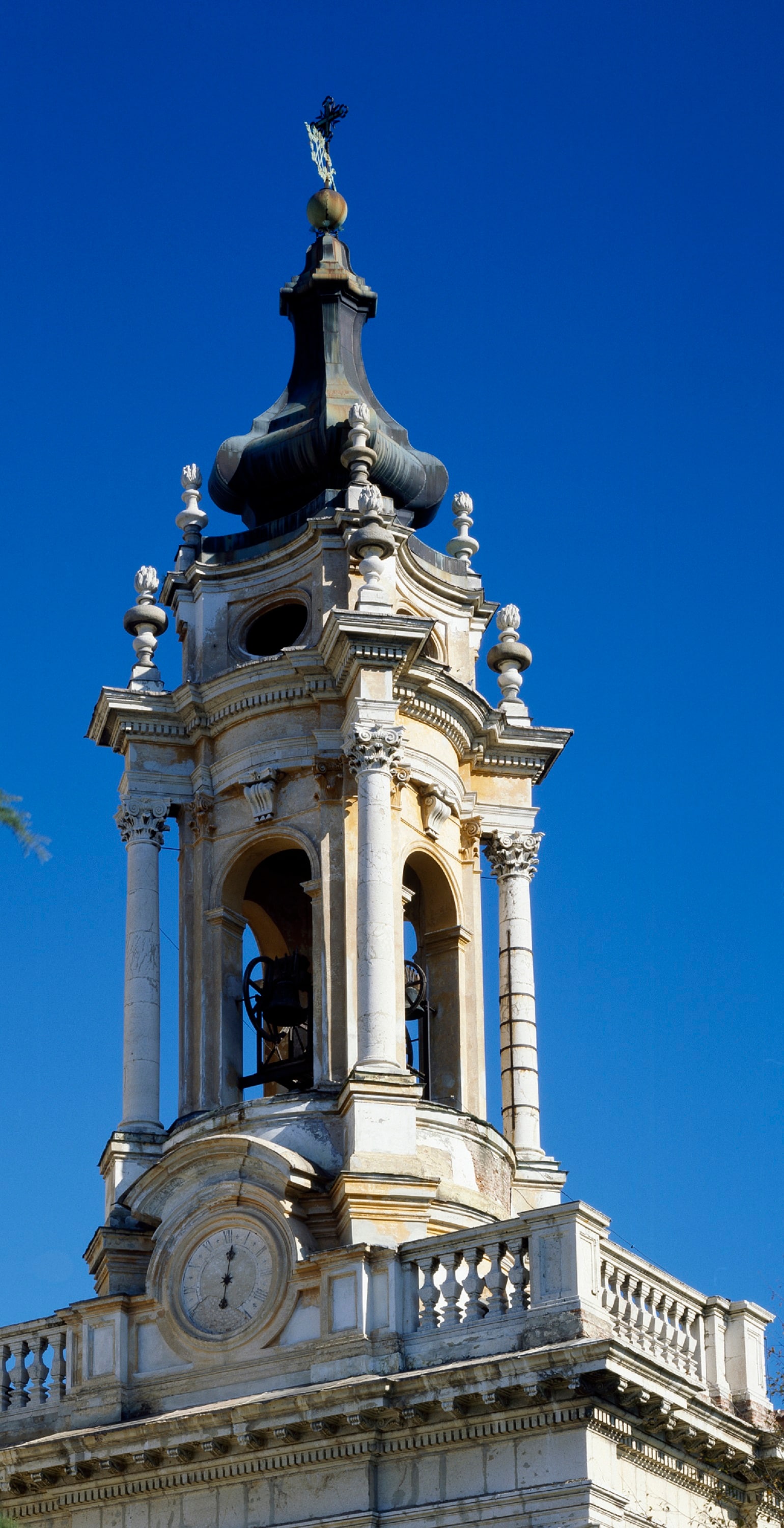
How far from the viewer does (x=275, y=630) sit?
33.6 metres

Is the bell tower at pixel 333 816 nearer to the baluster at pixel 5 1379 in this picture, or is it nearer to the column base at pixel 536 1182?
the column base at pixel 536 1182

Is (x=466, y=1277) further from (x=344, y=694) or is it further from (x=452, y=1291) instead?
(x=344, y=694)

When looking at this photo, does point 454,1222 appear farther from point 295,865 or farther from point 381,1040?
point 295,865

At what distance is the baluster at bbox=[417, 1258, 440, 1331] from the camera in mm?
25969

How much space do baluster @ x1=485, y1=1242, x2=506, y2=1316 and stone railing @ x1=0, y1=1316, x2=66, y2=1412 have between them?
17.0ft

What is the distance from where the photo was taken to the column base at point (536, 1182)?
30.8 meters

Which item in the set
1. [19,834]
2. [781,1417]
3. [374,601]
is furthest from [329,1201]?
[19,834]

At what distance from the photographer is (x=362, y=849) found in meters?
29.5

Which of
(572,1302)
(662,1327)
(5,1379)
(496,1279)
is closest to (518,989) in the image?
(662,1327)

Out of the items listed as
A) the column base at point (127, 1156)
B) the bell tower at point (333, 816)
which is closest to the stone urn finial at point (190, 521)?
the bell tower at point (333, 816)

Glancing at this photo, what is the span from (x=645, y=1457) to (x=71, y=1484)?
590cm

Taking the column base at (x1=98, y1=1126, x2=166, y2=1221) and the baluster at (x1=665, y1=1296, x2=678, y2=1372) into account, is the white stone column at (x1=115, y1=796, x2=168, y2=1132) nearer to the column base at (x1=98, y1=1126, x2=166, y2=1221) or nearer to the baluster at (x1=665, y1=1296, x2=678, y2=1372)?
the column base at (x1=98, y1=1126, x2=166, y2=1221)

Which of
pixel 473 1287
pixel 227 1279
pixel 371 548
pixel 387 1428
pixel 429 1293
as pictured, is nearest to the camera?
pixel 387 1428

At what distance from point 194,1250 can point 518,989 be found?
5.85 meters
